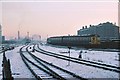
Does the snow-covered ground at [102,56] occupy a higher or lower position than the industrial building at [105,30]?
lower

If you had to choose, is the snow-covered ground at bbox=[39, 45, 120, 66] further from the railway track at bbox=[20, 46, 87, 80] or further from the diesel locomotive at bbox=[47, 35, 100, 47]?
the diesel locomotive at bbox=[47, 35, 100, 47]

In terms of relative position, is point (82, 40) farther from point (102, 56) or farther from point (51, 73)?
point (51, 73)

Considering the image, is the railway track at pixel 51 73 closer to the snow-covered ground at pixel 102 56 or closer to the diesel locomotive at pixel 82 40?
the snow-covered ground at pixel 102 56

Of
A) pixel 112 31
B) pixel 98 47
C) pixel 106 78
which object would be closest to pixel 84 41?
pixel 98 47

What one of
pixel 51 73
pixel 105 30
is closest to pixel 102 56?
pixel 51 73

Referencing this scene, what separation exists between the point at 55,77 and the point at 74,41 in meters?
46.0

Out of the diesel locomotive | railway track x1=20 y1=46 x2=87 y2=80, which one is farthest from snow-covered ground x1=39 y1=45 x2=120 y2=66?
the diesel locomotive

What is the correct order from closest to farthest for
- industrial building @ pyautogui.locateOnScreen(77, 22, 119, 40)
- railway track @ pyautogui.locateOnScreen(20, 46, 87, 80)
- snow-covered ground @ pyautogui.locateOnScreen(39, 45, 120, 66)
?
1. railway track @ pyautogui.locateOnScreen(20, 46, 87, 80)
2. snow-covered ground @ pyautogui.locateOnScreen(39, 45, 120, 66)
3. industrial building @ pyautogui.locateOnScreen(77, 22, 119, 40)

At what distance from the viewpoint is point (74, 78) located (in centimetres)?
1362

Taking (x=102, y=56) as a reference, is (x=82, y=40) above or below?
above

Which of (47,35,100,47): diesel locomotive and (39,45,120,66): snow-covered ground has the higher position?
(47,35,100,47): diesel locomotive

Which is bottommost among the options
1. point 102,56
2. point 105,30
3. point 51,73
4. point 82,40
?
point 102,56

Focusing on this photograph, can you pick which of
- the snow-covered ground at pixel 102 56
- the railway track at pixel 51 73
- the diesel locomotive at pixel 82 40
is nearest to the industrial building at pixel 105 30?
the diesel locomotive at pixel 82 40

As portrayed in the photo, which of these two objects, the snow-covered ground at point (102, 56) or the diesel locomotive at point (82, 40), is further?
the diesel locomotive at point (82, 40)
